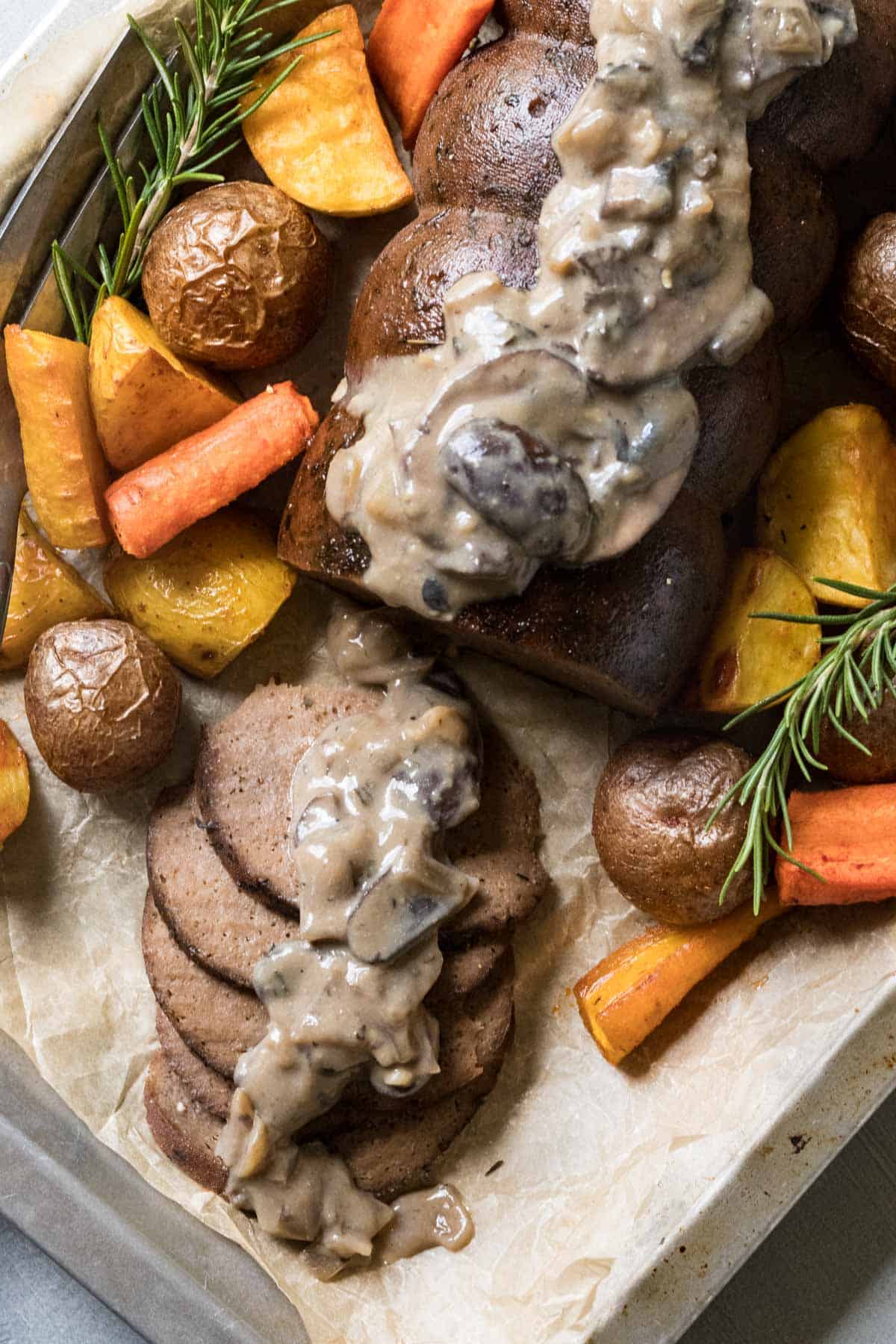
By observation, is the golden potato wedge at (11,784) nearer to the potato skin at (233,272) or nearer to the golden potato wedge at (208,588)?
the golden potato wedge at (208,588)

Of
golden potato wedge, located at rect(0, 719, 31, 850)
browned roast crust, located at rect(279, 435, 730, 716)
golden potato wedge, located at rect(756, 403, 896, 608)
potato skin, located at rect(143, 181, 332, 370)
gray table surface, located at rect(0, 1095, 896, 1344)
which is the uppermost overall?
potato skin, located at rect(143, 181, 332, 370)

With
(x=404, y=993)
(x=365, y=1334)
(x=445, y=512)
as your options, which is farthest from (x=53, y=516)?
(x=365, y=1334)

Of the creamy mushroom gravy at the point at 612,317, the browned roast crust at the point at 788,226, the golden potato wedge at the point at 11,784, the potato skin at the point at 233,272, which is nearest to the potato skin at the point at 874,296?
the browned roast crust at the point at 788,226

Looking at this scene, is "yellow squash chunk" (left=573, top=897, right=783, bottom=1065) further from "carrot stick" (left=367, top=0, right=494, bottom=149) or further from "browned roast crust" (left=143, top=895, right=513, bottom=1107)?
"carrot stick" (left=367, top=0, right=494, bottom=149)

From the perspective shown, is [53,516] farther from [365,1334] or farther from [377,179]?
[365,1334]

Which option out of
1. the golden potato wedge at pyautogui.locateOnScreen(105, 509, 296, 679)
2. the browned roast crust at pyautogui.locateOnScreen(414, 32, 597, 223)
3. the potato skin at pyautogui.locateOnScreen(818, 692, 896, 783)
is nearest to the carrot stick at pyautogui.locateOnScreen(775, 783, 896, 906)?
the potato skin at pyautogui.locateOnScreen(818, 692, 896, 783)

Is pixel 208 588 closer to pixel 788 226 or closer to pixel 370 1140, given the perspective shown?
pixel 370 1140

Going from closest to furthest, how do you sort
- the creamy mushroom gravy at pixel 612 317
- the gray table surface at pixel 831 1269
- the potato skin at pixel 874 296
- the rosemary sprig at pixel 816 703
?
the creamy mushroom gravy at pixel 612 317 → the rosemary sprig at pixel 816 703 → the potato skin at pixel 874 296 → the gray table surface at pixel 831 1269
